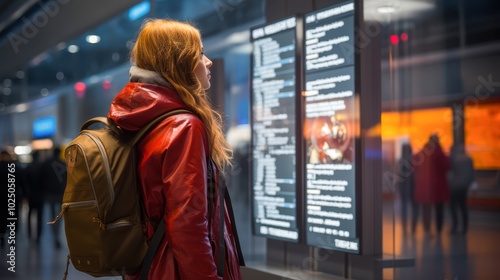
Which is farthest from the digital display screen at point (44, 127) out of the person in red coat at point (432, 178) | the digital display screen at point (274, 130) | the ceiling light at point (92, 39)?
the person in red coat at point (432, 178)

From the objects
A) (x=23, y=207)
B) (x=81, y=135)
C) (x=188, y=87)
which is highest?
(x=188, y=87)

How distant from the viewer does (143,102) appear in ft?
6.68

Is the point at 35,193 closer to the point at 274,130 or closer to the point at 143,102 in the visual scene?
the point at 274,130

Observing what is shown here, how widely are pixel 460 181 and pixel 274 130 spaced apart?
531cm

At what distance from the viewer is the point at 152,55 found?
2102 millimetres

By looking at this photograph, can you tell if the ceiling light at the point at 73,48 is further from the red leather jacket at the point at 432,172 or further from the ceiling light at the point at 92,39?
the red leather jacket at the point at 432,172

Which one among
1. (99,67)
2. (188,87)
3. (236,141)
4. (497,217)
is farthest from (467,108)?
(188,87)

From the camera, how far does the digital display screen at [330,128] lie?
4656 mm

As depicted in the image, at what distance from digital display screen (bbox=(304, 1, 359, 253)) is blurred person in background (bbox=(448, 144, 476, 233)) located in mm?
4632

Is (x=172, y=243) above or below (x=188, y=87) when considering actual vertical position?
below

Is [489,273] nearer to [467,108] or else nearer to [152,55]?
[467,108]

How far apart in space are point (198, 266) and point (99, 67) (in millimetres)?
3794

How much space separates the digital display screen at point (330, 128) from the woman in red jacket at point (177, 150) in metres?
2.56

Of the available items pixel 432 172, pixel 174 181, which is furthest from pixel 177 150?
pixel 432 172
